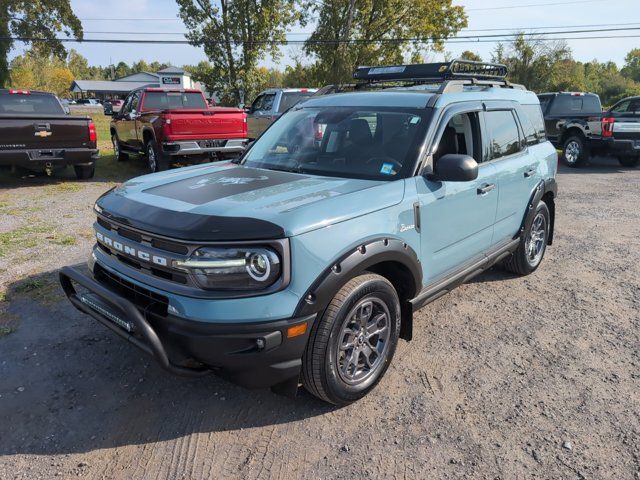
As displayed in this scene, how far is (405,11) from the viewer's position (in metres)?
29.4

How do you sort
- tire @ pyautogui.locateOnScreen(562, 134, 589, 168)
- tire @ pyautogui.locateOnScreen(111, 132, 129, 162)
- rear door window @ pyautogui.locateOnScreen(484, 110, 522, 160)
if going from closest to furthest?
rear door window @ pyautogui.locateOnScreen(484, 110, 522, 160) < tire @ pyautogui.locateOnScreen(111, 132, 129, 162) < tire @ pyautogui.locateOnScreen(562, 134, 589, 168)

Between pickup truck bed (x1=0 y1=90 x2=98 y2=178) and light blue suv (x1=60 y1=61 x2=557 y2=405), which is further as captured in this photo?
pickup truck bed (x1=0 y1=90 x2=98 y2=178)

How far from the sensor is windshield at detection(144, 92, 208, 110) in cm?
1125

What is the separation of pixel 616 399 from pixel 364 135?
246cm

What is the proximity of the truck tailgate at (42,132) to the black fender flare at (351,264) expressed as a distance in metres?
8.40

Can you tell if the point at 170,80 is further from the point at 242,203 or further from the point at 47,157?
the point at 242,203

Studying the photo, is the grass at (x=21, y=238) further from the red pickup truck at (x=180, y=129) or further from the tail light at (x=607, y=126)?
the tail light at (x=607, y=126)

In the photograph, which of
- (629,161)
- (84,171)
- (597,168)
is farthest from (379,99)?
(629,161)

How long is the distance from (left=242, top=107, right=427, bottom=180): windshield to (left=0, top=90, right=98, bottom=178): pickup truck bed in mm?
6701

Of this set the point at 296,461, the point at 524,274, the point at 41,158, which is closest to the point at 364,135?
the point at 296,461

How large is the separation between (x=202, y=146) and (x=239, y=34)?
655 inches

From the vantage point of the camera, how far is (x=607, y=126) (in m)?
12.7

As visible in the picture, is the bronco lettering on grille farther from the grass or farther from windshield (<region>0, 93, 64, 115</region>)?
windshield (<region>0, 93, 64, 115</region>)

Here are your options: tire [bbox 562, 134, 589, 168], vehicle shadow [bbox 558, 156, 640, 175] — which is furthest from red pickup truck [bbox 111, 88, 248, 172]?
tire [bbox 562, 134, 589, 168]
